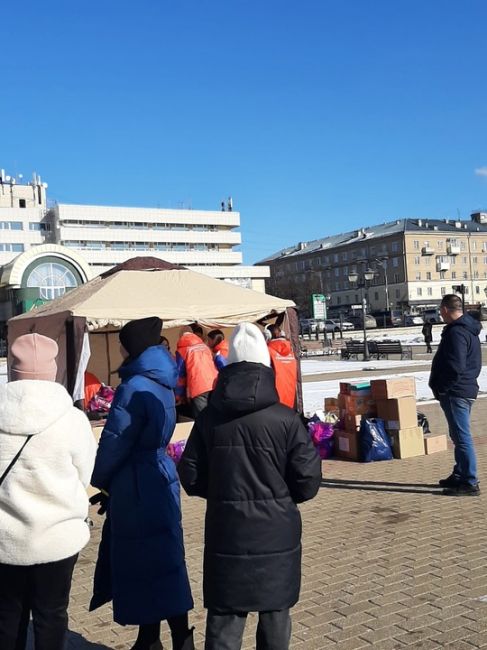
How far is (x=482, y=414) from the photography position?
11992 millimetres

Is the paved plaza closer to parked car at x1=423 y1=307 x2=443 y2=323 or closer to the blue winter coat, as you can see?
the blue winter coat

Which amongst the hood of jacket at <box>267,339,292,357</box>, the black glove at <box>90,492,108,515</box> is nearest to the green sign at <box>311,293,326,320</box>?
the hood of jacket at <box>267,339,292,357</box>

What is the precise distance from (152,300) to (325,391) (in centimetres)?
775

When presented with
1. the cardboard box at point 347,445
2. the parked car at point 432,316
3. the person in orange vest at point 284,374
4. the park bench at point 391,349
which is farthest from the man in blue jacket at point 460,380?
the parked car at point 432,316

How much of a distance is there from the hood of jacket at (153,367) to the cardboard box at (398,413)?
529 centimetres

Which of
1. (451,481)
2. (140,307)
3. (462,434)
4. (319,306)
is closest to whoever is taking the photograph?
(462,434)

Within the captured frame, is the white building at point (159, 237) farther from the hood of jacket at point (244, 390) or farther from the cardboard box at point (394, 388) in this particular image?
the hood of jacket at point (244, 390)

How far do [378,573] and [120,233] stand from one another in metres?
Answer: 98.8

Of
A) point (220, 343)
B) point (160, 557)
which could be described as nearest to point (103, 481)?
point (160, 557)

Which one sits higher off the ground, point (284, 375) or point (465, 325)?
point (465, 325)

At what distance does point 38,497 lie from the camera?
2730 mm

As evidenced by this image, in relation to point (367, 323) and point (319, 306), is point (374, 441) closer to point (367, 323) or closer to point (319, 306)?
point (319, 306)

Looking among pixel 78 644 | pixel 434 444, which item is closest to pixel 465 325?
pixel 434 444

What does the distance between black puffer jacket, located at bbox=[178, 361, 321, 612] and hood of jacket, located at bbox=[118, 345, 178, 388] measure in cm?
77
